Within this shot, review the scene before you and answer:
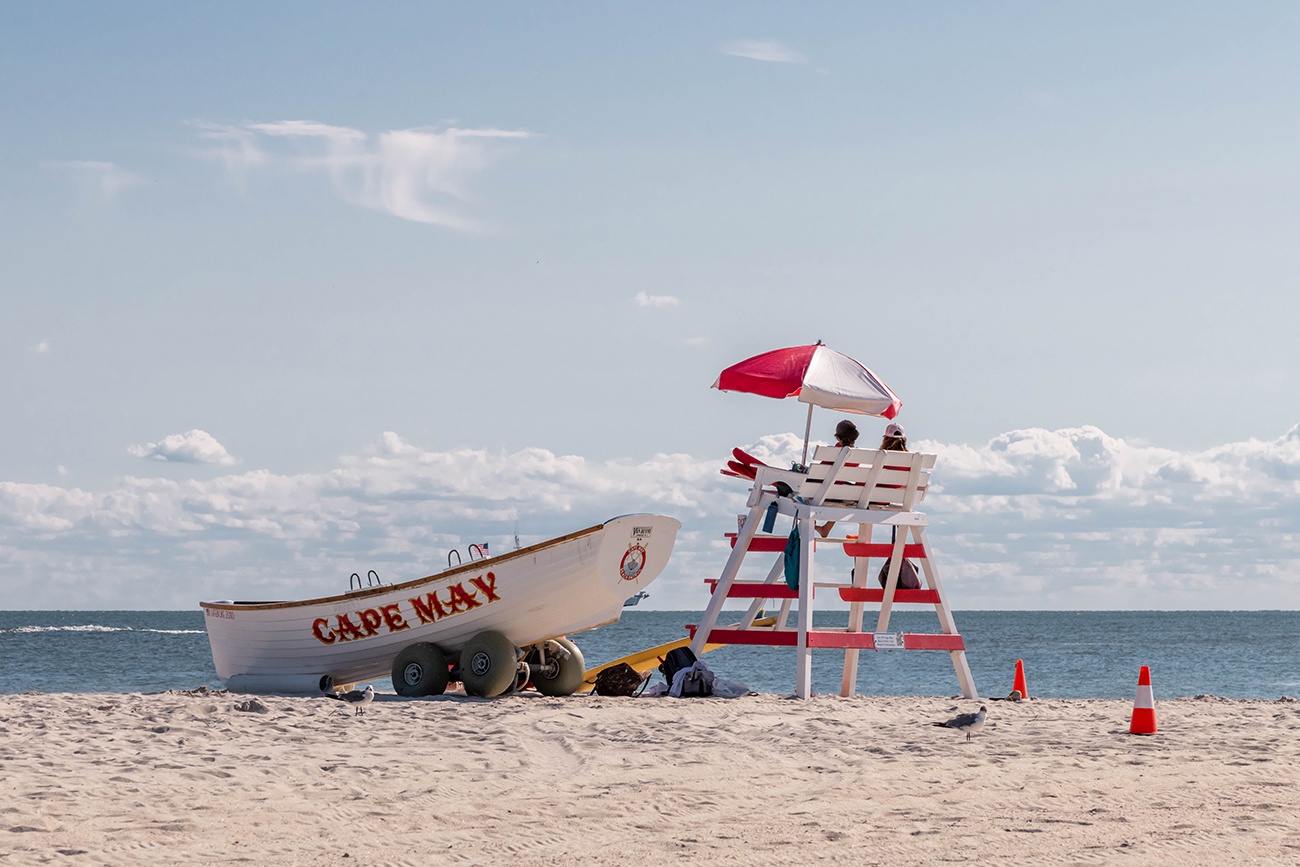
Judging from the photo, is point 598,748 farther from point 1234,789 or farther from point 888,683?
point 888,683

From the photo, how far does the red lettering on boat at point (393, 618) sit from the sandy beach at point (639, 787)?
2.51 m

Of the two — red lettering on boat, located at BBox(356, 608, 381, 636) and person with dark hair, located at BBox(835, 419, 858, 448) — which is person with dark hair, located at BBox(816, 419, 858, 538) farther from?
red lettering on boat, located at BBox(356, 608, 381, 636)

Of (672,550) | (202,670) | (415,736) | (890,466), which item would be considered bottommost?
(202,670)

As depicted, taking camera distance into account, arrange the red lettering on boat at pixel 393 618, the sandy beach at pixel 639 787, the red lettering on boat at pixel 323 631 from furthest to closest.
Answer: the red lettering on boat at pixel 323 631 < the red lettering on boat at pixel 393 618 < the sandy beach at pixel 639 787

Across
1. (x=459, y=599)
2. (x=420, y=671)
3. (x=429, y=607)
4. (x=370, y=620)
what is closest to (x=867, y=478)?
(x=459, y=599)

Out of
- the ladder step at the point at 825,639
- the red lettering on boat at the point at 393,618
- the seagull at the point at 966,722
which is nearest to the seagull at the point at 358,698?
the red lettering on boat at the point at 393,618

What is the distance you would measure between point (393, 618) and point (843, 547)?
4.63 metres

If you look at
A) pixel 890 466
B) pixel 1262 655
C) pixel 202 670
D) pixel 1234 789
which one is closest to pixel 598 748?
pixel 1234 789

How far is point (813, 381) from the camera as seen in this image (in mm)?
12227

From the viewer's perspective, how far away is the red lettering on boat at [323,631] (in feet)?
44.9

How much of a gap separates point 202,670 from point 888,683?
74.4 feet

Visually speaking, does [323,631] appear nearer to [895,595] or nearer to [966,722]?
[895,595]

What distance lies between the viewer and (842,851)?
5785 millimetres

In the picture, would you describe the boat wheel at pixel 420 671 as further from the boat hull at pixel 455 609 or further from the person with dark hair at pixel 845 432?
the person with dark hair at pixel 845 432
